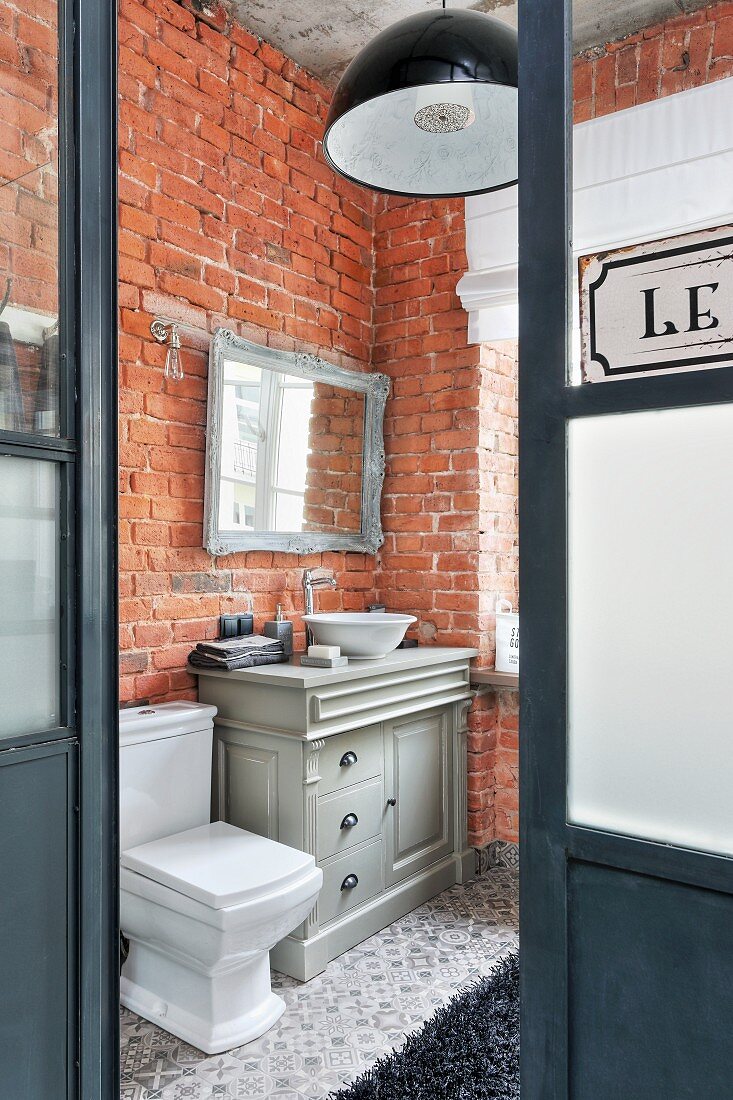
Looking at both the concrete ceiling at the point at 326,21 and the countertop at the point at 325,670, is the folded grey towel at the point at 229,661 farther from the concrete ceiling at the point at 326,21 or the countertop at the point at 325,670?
the concrete ceiling at the point at 326,21

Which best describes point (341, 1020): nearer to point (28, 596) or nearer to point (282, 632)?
point (282, 632)

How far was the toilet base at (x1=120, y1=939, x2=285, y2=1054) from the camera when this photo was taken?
1.99 metres

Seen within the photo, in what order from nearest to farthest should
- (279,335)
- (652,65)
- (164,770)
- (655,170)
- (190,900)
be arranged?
(655,170), (652,65), (190,900), (164,770), (279,335)

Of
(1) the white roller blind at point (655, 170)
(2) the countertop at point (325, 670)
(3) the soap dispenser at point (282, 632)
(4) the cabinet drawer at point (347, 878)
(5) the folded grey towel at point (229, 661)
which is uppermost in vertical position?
(1) the white roller blind at point (655, 170)

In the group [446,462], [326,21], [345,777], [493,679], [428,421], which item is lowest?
[345,777]

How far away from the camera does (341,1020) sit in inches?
82.5

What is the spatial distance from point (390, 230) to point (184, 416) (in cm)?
146

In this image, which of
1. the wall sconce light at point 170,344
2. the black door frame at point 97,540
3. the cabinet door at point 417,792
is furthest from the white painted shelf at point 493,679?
the black door frame at point 97,540

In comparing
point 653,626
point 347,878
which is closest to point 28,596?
point 653,626

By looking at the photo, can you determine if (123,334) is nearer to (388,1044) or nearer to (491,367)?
(491,367)

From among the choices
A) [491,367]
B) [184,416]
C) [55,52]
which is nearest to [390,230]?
[491,367]

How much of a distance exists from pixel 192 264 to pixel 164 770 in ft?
5.44

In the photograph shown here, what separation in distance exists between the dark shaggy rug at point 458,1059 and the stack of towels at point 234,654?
1160 mm

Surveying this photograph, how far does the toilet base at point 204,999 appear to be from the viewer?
1.99 m
